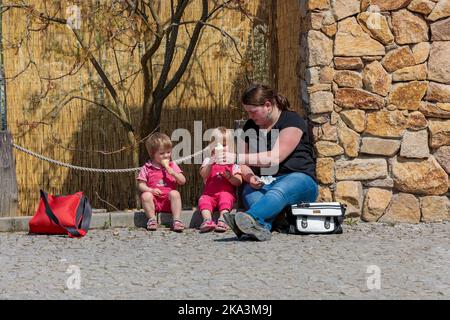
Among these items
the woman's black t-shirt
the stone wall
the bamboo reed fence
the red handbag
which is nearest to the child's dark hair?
the woman's black t-shirt

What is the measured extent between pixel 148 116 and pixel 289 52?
1486 millimetres

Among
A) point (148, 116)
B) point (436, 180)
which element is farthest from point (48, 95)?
point (436, 180)

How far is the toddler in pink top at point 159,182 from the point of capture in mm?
7742

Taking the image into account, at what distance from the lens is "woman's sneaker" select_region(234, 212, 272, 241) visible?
22.9 feet

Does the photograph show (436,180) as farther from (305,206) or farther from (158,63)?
(158,63)

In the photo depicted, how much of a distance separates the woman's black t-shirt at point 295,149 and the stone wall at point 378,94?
0.20 m

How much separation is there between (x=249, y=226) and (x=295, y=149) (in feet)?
2.80

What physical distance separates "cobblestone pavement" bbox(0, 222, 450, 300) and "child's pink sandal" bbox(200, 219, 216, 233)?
77 mm

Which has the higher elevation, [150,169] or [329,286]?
[150,169]

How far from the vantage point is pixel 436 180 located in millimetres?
7805
